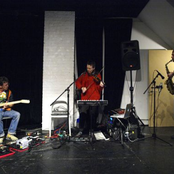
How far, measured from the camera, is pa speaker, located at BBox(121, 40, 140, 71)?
13.1 feet

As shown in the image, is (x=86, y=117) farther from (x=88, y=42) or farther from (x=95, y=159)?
(x=88, y=42)

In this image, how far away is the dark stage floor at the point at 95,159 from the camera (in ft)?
7.49

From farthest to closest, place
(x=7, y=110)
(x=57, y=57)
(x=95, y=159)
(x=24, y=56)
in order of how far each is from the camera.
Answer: (x=24, y=56) → (x=57, y=57) → (x=7, y=110) → (x=95, y=159)

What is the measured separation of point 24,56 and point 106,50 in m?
2.07

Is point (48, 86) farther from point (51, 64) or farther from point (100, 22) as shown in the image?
point (100, 22)

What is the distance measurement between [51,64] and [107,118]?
177 centimetres

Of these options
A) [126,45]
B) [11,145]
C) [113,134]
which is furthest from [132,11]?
[11,145]

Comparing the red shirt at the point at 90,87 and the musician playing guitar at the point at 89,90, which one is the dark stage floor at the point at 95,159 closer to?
the musician playing guitar at the point at 89,90

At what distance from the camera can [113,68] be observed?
16.1 feet

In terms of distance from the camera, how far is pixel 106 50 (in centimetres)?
493

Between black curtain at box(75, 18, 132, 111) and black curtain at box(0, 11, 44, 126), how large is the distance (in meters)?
1.02

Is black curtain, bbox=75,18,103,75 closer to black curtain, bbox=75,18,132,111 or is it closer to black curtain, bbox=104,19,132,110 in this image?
black curtain, bbox=75,18,132,111

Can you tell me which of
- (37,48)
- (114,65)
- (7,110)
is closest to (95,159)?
(7,110)

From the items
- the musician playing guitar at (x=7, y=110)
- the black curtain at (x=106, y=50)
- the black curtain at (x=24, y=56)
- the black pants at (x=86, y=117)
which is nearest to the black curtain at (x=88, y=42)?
the black curtain at (x=106, y=50)
